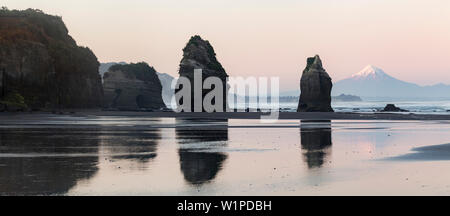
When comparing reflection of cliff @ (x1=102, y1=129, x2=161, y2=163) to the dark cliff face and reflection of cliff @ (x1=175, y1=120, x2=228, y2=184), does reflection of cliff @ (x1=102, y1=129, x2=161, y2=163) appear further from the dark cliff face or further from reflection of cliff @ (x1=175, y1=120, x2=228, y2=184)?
the dark cliff face

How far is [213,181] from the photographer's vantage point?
16500 mm

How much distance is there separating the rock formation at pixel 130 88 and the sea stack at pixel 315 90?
59.1 meters

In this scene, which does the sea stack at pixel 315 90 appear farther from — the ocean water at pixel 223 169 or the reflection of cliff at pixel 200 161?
the reflection of cliff at pixel 200 161

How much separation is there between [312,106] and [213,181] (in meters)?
97.2

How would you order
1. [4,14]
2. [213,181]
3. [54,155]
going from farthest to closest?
[4,14]
[54,155]
[213,181]

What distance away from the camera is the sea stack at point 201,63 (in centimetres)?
11281

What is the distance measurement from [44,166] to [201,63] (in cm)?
9635

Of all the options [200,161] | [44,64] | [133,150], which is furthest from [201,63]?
[200,161]

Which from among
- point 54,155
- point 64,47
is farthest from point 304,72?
point 54,155

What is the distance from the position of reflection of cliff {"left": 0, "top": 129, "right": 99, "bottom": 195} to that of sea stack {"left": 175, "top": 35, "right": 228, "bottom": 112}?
8187cm

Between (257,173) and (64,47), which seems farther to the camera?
(64,47)

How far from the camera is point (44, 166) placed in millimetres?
19703
